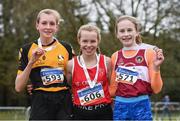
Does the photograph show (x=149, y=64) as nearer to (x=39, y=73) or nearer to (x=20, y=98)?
(x=39, y=73)

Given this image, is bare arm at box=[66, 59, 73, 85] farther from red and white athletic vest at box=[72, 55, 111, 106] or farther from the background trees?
the background trees

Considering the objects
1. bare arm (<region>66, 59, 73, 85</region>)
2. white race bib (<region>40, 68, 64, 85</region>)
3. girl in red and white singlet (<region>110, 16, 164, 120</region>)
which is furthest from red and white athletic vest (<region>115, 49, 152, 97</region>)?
white race bib (<region>40, 68, 64, 85</region>)

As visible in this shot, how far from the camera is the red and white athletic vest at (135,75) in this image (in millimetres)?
4746

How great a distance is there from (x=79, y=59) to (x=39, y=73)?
1.53ft

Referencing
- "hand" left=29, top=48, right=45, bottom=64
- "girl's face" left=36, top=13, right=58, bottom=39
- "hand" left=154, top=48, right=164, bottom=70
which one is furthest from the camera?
"girl's face" left=36, top=13, right=58, bottom=39

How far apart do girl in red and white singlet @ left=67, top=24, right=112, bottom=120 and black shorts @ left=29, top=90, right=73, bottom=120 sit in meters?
0.10

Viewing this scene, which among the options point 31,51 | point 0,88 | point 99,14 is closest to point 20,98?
point 0,88

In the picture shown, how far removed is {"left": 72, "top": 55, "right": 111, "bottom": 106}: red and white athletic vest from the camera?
193 inches

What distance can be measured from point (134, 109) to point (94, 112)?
46 cm

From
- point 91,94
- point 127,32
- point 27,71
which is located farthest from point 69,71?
point 127,32

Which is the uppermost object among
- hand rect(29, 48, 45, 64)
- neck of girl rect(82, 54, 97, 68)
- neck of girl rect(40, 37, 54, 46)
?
neck of girl rect(40, 37, 54, 46)

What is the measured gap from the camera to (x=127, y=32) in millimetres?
4848

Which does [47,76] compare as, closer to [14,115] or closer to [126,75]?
[126,75]

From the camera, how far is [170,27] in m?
21.2
